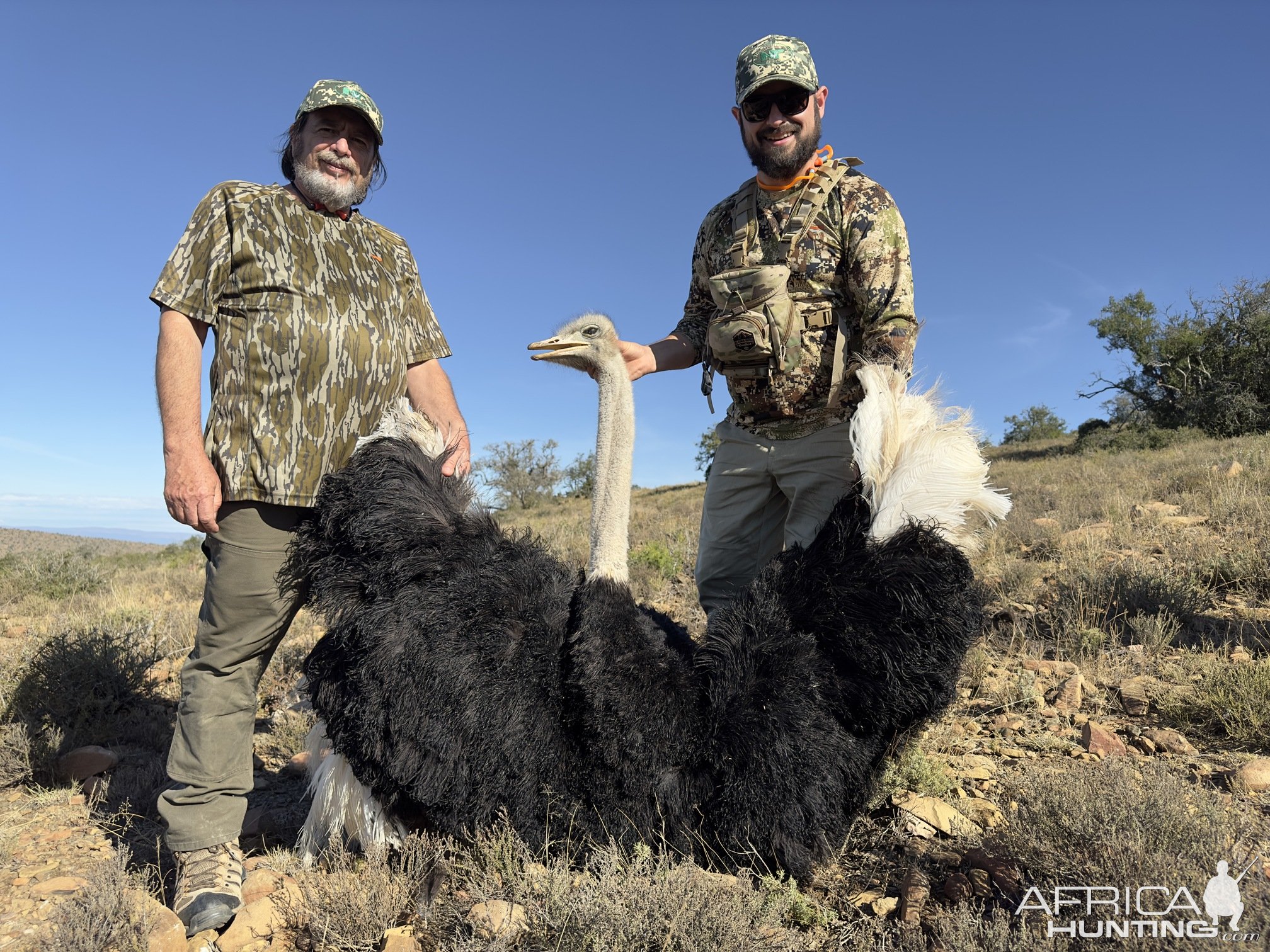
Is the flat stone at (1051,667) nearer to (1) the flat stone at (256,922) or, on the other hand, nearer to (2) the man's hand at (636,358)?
(2) the man's hand at (636,358)

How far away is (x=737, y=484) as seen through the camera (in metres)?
3.55

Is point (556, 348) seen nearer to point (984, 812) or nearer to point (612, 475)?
point (612, 475)

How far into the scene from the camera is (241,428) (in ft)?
9.05

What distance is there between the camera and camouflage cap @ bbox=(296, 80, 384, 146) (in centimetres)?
300

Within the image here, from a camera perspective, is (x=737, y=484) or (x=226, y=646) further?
(x=737, y=484)

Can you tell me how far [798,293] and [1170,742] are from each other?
7.96 ft

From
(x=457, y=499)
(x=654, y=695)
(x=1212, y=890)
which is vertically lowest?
(x=1212, y=890)

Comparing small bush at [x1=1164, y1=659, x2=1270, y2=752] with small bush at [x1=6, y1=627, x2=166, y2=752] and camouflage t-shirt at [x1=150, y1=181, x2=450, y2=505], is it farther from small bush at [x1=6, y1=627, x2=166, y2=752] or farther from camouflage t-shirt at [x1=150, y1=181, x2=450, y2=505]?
small bush at [x1=6, y1=627, x2=166, y2=752]

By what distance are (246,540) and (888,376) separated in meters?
2.42

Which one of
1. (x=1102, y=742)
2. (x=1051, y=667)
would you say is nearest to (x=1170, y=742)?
(x=1102, y=742)

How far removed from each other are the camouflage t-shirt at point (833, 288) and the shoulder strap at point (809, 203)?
2 centimetres

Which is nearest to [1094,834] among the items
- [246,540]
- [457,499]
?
[457,499]

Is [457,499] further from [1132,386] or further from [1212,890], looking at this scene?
[1132,386]

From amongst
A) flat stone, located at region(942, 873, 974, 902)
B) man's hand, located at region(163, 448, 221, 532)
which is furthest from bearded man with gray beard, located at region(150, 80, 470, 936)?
flat stone, located at region(942, 873, 974, 902)
